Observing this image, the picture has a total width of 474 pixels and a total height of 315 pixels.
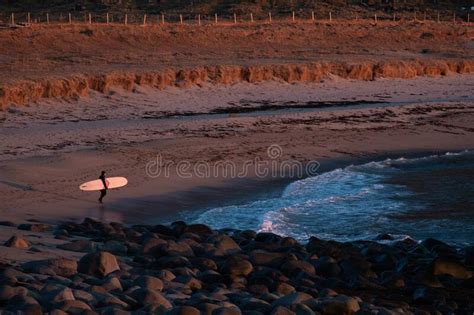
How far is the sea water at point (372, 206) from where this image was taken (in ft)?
44.2

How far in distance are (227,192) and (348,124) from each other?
729cm

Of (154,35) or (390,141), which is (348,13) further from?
(390,141)

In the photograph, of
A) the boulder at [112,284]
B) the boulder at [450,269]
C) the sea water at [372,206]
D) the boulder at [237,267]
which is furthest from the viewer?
the sea water at [372,206]

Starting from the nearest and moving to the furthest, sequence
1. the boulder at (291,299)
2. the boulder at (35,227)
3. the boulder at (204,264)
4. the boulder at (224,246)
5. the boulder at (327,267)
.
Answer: the boulder at (291,299) → the boulder at (204,264) → the boulder at (327,267) → the boulder at (224,246) → the boulder at (35,227)

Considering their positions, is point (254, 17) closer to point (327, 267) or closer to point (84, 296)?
point (327, 267)

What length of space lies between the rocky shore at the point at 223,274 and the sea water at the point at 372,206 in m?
0.92

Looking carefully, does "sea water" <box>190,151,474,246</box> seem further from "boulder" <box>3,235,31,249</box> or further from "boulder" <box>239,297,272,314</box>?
"boulder" <box>239,297,272,314</box>

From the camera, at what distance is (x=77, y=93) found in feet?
75.0

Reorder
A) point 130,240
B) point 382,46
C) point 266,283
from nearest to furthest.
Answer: point 266,283, point 130,240, point 382,46

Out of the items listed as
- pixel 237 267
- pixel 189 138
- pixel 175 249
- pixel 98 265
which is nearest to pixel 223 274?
pixel 237 267

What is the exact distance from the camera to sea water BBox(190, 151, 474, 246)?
44.2 ft

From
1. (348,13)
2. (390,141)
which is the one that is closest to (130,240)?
(390,141)

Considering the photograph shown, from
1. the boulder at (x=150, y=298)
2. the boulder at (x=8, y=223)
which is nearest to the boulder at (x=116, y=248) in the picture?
the boulder at (x=8, y=223)

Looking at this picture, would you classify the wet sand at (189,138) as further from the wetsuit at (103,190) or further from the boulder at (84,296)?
the boulder at (84,296)
